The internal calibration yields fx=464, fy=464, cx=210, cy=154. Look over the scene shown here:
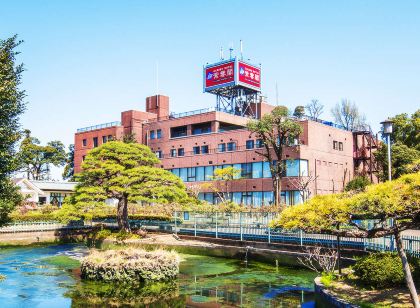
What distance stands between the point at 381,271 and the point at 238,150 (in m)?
39.5

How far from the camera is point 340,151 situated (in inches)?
2122

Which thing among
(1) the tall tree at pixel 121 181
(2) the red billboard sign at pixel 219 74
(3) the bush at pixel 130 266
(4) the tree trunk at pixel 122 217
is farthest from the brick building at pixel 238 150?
(3) the bush at pixel 130 266

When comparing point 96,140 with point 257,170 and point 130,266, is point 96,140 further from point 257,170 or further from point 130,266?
point 130,266

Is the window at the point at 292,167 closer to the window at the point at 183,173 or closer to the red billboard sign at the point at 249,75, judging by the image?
the window at the point at 183,173

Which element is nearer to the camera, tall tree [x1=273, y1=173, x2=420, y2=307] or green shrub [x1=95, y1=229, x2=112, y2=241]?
tall tree [x1=273, y1=173, x2=420, y2=307]

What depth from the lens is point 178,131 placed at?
65.2 meters

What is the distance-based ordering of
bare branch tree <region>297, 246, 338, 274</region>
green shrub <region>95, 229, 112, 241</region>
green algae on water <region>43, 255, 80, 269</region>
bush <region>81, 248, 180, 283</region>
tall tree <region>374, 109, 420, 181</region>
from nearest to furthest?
1. bare branch tree <region>297, 246, 338, 274</region>
2. bush <region>81, 248, 180, 283</region>
3. green algae on water <region>43, 255, 80, 269</region>
4. green shrub <region>95, 229, 112, 241</region>
5. tall tree <region>374, 109, 420, 181</region>

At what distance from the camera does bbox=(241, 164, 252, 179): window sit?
52.5 meters

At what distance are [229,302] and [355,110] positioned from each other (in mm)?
69864

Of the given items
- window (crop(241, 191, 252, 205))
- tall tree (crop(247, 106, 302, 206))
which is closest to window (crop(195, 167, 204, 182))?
window (crop(241, 191, 252, 205))

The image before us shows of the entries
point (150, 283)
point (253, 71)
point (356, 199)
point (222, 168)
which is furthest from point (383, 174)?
point (356, 199)

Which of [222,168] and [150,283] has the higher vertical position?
[222,168]

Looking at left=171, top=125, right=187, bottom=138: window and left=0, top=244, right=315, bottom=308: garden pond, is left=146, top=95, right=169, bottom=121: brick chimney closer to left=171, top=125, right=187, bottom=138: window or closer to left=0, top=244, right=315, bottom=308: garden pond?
left=171, top=125, right=187, bottom=138: window

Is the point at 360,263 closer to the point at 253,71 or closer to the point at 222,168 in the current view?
the point at 222,168
